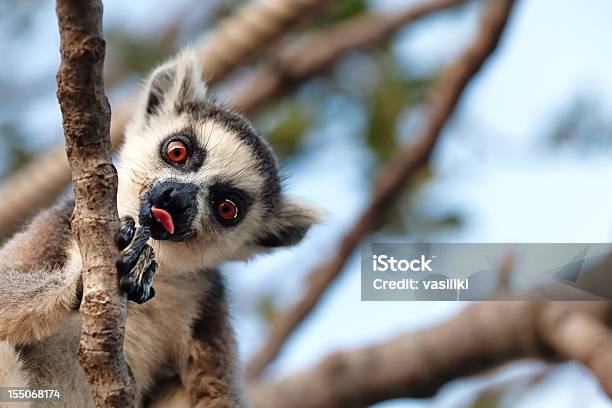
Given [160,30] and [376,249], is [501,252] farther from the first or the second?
[160,30]

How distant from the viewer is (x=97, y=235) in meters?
3.03

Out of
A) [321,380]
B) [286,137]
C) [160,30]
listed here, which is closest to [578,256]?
[321,380]

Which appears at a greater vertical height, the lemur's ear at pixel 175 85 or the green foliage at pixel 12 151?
the green foliage at pixel 12 151

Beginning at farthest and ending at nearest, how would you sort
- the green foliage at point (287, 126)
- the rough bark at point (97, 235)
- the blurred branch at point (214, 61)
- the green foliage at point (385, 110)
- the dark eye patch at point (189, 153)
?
the green foliage at point (385, 110)
the green foliage at point (287, 126)
the blurred branch at point (214, 61)
the dark eye patch at point (189, 153)
the rough bark at point (97, 235)

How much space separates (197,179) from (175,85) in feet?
3.48

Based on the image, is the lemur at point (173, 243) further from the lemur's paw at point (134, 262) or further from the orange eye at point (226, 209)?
the lemur's paw at point (134, 262)

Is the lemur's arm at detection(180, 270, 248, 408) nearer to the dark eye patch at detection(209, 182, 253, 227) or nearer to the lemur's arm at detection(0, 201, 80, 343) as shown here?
the dark eye patch at detection(209, 182, 253, 227)

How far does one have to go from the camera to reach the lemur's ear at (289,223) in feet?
16.8

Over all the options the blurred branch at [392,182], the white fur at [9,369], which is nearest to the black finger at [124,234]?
the white fur at [9,369]

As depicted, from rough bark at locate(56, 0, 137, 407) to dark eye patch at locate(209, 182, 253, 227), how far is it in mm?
1422

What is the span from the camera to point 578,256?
527 cm

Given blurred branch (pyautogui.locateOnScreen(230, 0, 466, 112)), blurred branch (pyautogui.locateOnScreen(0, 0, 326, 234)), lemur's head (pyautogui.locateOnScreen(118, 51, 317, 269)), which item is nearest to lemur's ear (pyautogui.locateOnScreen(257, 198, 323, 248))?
lemur's head (pyautogui.locateOnScreen(118, 51, 317, 269))

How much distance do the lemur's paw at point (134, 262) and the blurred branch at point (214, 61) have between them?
3722 millimetres

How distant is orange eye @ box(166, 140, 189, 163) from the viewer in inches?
177
